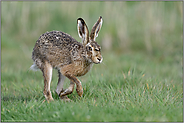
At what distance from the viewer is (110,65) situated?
940 cm

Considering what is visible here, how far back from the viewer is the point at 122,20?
1189 centimetres

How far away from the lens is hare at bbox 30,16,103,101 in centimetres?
552

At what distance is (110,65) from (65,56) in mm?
3783

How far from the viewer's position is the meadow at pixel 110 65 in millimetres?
4293

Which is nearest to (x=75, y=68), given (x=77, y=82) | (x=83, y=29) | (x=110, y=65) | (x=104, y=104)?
(x=77, y=82)

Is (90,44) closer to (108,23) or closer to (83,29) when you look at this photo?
(83,29)

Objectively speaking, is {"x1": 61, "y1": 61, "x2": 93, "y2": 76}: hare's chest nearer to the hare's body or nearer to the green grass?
the hare's body

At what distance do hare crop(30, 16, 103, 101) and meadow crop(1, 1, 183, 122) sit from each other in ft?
1.15

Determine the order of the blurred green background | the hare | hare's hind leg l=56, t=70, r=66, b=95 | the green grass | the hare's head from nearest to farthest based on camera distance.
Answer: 1. the green grass
2. the hare's head
3. the hare
4. hare's hind leg l=56, t=70, r=66, b=95
5. the blurred green background

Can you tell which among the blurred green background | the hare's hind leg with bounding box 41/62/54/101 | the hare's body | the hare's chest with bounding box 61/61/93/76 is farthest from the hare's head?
the blurred green background

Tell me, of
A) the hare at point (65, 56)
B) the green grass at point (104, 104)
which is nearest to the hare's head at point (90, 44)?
the hare at point (65, 56)

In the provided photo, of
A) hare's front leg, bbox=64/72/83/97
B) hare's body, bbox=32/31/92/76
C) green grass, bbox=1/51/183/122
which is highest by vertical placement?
hare's body, bbox=32/31/92/76

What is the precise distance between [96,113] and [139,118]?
65 centimetres

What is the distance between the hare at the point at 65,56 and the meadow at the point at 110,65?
13.8 inches
